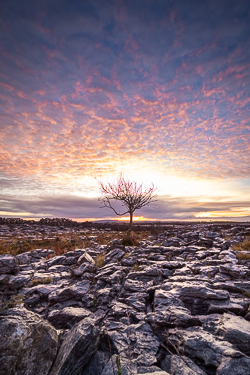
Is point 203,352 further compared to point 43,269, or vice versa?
point 43,269

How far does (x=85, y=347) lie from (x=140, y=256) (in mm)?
8732

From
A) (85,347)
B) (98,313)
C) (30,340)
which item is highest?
(30,340)

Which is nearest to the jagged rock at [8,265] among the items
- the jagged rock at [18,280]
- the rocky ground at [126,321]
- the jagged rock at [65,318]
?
the rocky ground at [126,321]

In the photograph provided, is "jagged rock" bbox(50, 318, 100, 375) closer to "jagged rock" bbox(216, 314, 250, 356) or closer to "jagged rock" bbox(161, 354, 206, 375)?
"jagged rock" bbox(161, 354, 206, 375)

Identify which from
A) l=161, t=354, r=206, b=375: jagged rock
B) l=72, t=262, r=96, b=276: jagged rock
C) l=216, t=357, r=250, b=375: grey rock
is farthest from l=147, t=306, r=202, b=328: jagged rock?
l=72, t=262, r=96, b=276: jagged rock

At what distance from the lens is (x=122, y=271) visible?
31.7 ft

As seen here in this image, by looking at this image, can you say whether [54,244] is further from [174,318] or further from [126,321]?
[174,318]

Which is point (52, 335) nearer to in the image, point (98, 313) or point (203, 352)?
point (98, 313)

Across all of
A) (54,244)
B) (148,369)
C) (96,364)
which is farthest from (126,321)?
(54,244)

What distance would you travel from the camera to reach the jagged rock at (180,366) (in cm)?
373

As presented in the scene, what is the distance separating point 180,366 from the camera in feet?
12.8

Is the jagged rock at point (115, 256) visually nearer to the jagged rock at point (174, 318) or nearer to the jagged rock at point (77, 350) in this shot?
the jagged rock at point (174, 318)

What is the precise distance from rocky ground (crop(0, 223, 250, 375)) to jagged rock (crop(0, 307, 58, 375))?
0.02m

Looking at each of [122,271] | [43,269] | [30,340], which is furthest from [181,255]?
[30,340]
